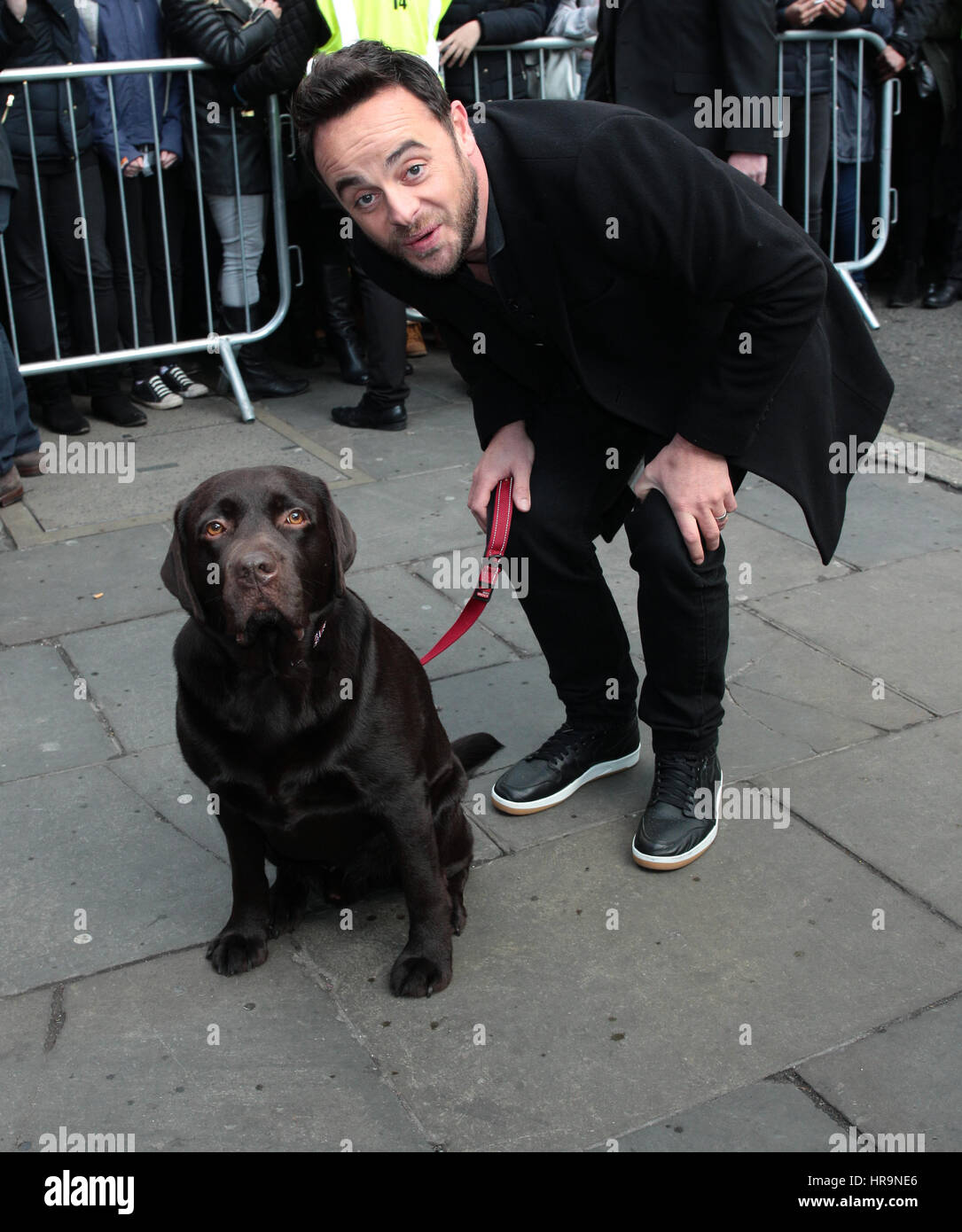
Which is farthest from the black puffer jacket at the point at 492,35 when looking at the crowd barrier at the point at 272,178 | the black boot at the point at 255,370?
the black boot at the point at 255,370

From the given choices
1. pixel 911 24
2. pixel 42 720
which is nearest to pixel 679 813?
pixel 42 720

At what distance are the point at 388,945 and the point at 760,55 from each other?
14.4 feet

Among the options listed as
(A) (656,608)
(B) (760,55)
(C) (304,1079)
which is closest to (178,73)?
(B) (760,55)

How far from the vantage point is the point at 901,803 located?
3.51 meters

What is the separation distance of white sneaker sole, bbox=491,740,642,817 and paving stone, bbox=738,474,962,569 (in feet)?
5.33

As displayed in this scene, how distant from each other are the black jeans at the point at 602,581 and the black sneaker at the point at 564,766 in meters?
0.21

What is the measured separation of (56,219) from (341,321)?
1.60 metres

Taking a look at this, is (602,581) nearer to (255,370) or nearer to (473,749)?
(473,749)

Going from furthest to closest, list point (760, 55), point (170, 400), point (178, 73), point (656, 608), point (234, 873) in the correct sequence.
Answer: point (170, 400), point (178, 73), point (760, 55), point (656, 608), point (234, 873)

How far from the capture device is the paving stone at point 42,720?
12.8 feet

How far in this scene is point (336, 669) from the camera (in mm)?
2828

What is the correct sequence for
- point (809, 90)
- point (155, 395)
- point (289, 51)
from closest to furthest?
point (289, 51)
point (155, 395)
point (809, 90)

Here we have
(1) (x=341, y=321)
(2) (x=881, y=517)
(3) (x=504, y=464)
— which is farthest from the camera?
(1) (x=341, y=321)

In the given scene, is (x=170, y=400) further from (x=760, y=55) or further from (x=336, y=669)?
(x=336, y=669)
